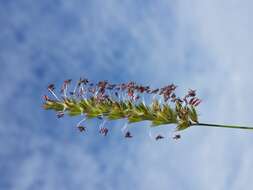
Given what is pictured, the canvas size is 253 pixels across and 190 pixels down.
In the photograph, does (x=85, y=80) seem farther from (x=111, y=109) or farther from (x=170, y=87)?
(x=170, y=87)

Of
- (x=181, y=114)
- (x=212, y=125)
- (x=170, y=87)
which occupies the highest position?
(x=170, y=87)

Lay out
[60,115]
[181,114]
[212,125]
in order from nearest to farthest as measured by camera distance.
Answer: [212,125] < [181,114] < [60,115]

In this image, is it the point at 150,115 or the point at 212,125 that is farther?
the point at 150,115

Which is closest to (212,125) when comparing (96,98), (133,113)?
(133,113)

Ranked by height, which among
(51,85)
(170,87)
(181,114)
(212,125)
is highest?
(51,85)

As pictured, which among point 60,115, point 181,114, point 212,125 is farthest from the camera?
point 60,115

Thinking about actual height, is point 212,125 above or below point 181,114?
below

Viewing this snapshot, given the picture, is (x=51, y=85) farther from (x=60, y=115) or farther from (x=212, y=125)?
(x=212, y=125)

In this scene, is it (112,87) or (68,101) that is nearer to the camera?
(112,87)

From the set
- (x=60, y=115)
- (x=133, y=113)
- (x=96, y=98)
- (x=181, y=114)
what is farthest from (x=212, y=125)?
(x=60, y=115)
